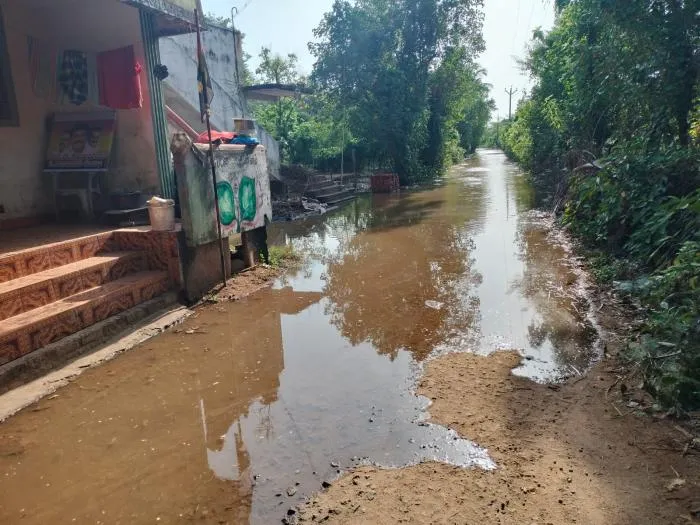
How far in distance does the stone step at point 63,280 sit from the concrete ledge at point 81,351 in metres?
0.52

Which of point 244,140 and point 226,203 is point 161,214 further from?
point 244,140

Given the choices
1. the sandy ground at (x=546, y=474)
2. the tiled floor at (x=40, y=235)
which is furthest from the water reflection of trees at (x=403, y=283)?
the tiled floor at (x=40, y=235)

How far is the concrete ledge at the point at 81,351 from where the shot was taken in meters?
3.99

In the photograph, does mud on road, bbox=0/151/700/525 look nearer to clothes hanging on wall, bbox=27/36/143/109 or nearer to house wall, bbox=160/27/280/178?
clothes hanging on wall, bbox=27/36/143/109

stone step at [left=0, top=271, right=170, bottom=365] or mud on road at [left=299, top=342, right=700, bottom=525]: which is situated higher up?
stone step at [left=0, top=271, right=170, bottom=365]

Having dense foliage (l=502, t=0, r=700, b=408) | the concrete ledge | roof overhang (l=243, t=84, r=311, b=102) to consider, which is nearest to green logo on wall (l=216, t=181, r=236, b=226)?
the concrete ledge

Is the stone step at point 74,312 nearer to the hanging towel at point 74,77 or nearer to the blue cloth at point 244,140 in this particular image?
the blue cloth at point 244,140

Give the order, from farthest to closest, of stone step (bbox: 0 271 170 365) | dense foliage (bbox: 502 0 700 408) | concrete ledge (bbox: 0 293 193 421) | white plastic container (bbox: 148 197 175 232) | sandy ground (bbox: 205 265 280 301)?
1. sandy ground (bbox: 205 265 280 301)
2. white plastic container (bbox: 148 197 175 232)
3. stone step (bbox: 0 271 170 365)
4. concrete ledge (bbox: 0 293 193 421)
5. dense foliage (bbox: 502 0 700 408)

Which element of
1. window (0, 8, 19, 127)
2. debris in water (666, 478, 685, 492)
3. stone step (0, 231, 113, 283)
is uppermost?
window (0, 8, 19, 127)

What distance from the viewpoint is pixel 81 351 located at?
15.4 feet

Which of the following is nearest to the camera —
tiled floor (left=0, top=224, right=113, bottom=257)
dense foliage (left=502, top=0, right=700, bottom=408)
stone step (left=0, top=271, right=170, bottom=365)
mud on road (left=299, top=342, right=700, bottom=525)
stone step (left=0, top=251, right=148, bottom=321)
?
mud on road (left=299, top=342, right=700, bottom=525)

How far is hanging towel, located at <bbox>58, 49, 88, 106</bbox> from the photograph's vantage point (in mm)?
7304

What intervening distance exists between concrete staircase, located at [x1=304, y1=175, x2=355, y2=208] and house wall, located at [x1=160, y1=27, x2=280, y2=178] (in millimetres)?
1389

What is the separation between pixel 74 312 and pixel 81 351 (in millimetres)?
392
